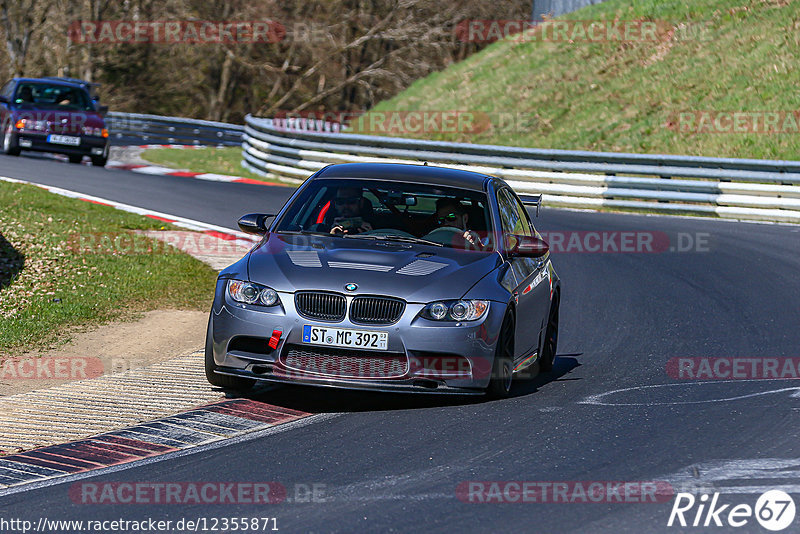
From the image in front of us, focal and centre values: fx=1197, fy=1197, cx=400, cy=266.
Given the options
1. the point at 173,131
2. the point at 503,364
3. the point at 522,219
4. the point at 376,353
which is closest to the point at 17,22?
the point at 173,131

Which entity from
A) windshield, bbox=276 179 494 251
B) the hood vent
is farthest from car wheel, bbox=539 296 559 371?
the hood vent

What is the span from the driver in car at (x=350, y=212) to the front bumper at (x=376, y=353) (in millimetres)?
1245

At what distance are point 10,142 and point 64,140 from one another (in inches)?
43.7

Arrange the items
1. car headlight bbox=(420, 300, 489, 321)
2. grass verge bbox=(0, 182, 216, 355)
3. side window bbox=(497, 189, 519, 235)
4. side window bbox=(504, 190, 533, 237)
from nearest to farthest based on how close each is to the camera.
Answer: car headlight bbox=(420, 300, 489, 321), side window bbox=(497, 189, 519, 235), side window bbox=(504, 190, 533, 237), grass verge bbox=(0, 182, 216, 355)

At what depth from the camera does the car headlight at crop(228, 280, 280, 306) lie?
718cm

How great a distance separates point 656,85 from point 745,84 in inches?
95.0

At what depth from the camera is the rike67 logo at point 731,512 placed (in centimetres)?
498

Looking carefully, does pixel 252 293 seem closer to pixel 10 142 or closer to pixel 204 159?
pixel 10 142

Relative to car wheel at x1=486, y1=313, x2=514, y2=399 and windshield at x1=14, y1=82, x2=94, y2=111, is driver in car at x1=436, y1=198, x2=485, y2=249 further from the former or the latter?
windshield at x1=14, y1=82, x2=94, y2=111

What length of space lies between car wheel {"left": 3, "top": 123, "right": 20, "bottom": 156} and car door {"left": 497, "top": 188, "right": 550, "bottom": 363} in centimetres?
1831

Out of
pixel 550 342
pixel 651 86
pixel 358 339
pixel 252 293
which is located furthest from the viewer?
pixel 651 86

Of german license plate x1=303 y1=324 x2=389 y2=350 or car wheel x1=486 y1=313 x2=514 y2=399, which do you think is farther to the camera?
car wheel x1=486 y1=313 x2=514 y2=399

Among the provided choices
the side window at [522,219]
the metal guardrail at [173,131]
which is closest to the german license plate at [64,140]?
the metal guardrail at [173,131]

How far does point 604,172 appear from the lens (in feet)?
71.4
